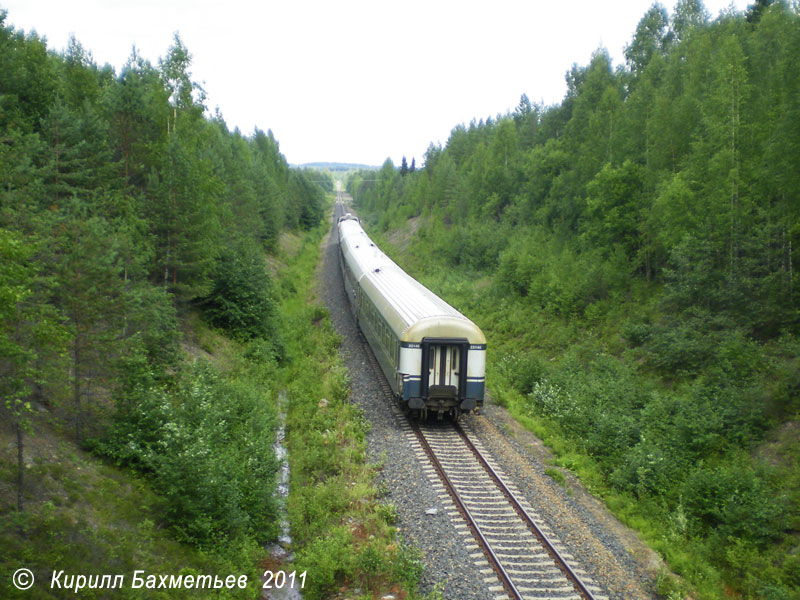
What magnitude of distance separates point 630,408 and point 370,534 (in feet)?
31.1

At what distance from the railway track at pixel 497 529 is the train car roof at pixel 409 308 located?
114 inches

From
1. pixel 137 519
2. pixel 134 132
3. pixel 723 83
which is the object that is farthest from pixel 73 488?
pixel 723 83

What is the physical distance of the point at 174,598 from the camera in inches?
316

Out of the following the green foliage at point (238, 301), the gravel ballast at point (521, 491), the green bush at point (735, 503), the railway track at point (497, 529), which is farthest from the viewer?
the green foliage at point (238, 301)

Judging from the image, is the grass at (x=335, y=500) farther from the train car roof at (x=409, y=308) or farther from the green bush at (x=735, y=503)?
the green bush at (x=735, y=503)

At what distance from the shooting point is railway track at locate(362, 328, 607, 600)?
8828mm

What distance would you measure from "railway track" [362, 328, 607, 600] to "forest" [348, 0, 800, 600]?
5.47 ft

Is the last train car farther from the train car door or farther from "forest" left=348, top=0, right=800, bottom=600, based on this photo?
"forest" left=348, top=0, right=800, bottom=600

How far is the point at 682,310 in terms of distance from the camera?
1875 cm

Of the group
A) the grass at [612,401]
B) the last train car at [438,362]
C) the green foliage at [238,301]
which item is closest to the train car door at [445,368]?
the last train car at [438,362]

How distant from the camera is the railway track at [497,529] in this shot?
348 inches

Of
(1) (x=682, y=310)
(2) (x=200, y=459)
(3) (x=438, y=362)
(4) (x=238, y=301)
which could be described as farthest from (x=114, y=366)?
(1) (x=682, y=310)

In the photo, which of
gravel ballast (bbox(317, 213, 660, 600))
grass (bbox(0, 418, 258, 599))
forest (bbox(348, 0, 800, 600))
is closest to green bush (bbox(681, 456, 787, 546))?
forest (bbox(348, 0, 800, 600))

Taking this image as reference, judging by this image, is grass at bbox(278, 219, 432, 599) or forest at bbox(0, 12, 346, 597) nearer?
forest at bbox(0, 12, 346, 597)
